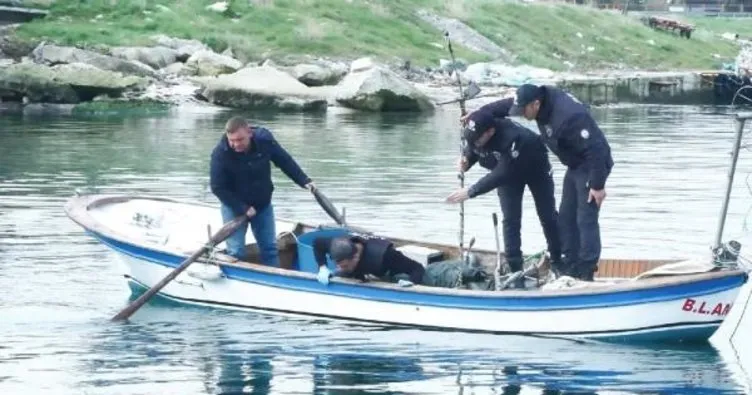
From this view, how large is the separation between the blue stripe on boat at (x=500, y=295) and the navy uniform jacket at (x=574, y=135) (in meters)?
1.11

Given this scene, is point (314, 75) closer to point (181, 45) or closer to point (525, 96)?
point (181, 45)

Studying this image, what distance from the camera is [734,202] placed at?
26797mm

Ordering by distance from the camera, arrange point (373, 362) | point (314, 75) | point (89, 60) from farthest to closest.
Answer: point (314, 75) → point (89, 60) → point (373, 362)

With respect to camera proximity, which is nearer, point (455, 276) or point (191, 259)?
point (455, 276)

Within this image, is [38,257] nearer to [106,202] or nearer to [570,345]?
[106,202]

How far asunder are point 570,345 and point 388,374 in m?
1.80

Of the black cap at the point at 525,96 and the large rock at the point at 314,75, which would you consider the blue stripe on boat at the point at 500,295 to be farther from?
the large rock at the point at 314,75

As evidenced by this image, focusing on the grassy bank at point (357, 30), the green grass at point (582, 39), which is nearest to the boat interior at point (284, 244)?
the grassy bank at point (357, 30)

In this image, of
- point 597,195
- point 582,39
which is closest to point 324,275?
point 597,195

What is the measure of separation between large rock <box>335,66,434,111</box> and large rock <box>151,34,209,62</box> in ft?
23.6

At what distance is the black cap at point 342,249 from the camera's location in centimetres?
1573

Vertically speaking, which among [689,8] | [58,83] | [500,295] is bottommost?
[689,8]

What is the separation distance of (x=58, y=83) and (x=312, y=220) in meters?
25.1

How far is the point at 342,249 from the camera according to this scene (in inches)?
619
